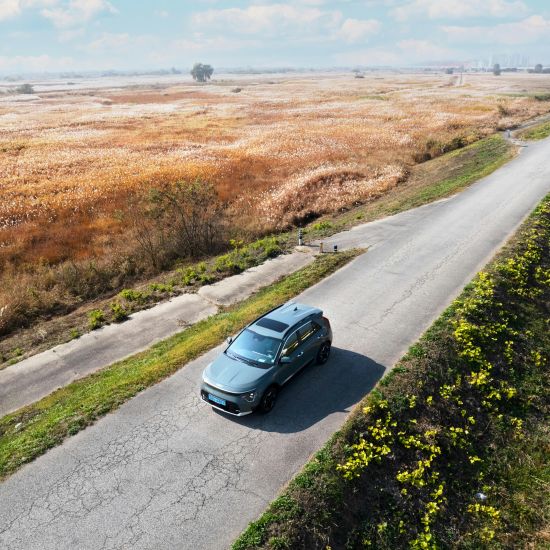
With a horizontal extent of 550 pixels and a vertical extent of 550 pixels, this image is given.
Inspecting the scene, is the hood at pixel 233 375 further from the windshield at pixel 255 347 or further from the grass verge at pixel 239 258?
the grass verge at pixel 239 258

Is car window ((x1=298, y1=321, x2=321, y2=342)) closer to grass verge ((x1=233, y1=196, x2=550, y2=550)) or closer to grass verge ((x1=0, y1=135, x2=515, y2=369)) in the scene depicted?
grass verge ((x1=233, y1=196, x2=550, y2=550))

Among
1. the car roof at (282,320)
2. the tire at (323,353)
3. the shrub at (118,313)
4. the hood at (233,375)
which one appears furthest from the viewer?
the shrub at (118,313)

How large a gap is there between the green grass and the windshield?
140 feet

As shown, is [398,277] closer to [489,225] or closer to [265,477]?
[489,225]

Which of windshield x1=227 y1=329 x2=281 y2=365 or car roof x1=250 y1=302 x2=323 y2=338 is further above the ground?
car roof x1=250 y1=302 x2=323 y2=338

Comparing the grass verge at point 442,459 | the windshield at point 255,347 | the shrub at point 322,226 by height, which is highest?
the windshield at point 255,347

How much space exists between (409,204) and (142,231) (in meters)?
16.1

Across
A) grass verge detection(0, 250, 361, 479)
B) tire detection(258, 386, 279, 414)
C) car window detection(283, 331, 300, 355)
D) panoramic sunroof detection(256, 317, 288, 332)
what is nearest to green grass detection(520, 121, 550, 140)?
grass verge detection(0, 250, 361, 479)

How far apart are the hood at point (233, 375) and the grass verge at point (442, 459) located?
230 centimetres

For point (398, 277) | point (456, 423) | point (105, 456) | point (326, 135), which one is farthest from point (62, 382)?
point (326, 135)

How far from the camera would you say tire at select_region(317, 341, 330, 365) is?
13.0 meters

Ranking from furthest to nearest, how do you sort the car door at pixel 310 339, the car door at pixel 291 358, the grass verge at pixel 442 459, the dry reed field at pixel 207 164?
the dry reed field at pixel 207 164 → the car door at pixel 310 339 → the car door at pixel 291 358 → the grass verge at pixel 442 459

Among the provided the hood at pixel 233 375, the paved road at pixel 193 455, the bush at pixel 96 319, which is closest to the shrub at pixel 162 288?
the bush at pixel 96 319

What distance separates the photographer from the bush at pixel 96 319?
17031 millimetres
